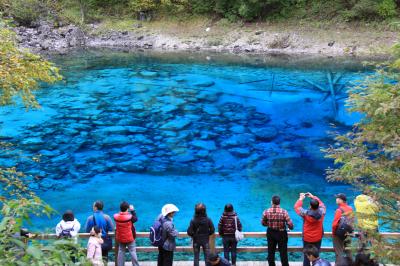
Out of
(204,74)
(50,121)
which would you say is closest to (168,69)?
(204,74)

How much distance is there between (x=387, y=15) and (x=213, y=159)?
21.7m

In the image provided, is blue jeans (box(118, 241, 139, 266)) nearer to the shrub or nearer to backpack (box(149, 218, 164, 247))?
backpack (box(149, 218, 164, 247))

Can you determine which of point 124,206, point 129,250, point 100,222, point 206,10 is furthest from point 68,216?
point 206,10

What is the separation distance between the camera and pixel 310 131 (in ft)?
53.5

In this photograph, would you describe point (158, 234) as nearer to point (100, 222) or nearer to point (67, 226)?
point (100, 222)

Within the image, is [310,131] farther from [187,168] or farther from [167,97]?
[167,97]

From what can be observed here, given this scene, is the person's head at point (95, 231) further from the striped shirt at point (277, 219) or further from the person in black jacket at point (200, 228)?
the striped shirt at point (277, 219)

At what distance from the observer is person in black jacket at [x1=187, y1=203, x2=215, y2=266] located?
6507mm

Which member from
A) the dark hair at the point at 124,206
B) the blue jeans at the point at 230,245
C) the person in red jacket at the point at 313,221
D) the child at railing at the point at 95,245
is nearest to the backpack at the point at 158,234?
the dark hair at the point at 124,206

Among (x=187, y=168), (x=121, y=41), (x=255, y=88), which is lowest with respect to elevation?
(x=187, y=168)

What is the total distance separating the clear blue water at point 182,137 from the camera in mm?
11648

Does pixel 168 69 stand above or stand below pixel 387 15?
below

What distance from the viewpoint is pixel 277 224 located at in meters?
6.54

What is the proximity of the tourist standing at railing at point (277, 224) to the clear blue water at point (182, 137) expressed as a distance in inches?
103
